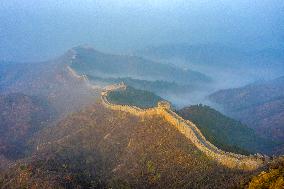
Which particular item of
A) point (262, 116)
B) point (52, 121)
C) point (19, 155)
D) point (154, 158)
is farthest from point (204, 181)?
point (262, 116)

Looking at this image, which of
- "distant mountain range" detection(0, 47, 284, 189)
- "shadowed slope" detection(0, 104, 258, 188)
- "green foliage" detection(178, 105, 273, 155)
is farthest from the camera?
"green foliage" detection(178, 105, 273, 155)

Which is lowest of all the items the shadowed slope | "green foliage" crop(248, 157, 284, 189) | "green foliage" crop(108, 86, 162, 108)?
"green foliage" crop(108, 86, 162, 108)

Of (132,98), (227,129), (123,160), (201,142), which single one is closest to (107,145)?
(123,160)

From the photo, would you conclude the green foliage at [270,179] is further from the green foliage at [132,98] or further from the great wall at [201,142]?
the green foliage at [132,98]

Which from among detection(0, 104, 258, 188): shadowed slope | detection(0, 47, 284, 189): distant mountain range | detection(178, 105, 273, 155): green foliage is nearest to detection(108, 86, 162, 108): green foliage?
detection(0, 47, 284, 189): distant mountain range

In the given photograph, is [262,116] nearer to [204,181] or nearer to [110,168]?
[110,168]

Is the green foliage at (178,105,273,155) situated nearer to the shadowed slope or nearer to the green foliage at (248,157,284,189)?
the shadowed slope

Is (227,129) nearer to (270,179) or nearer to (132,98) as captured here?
(132,98)
